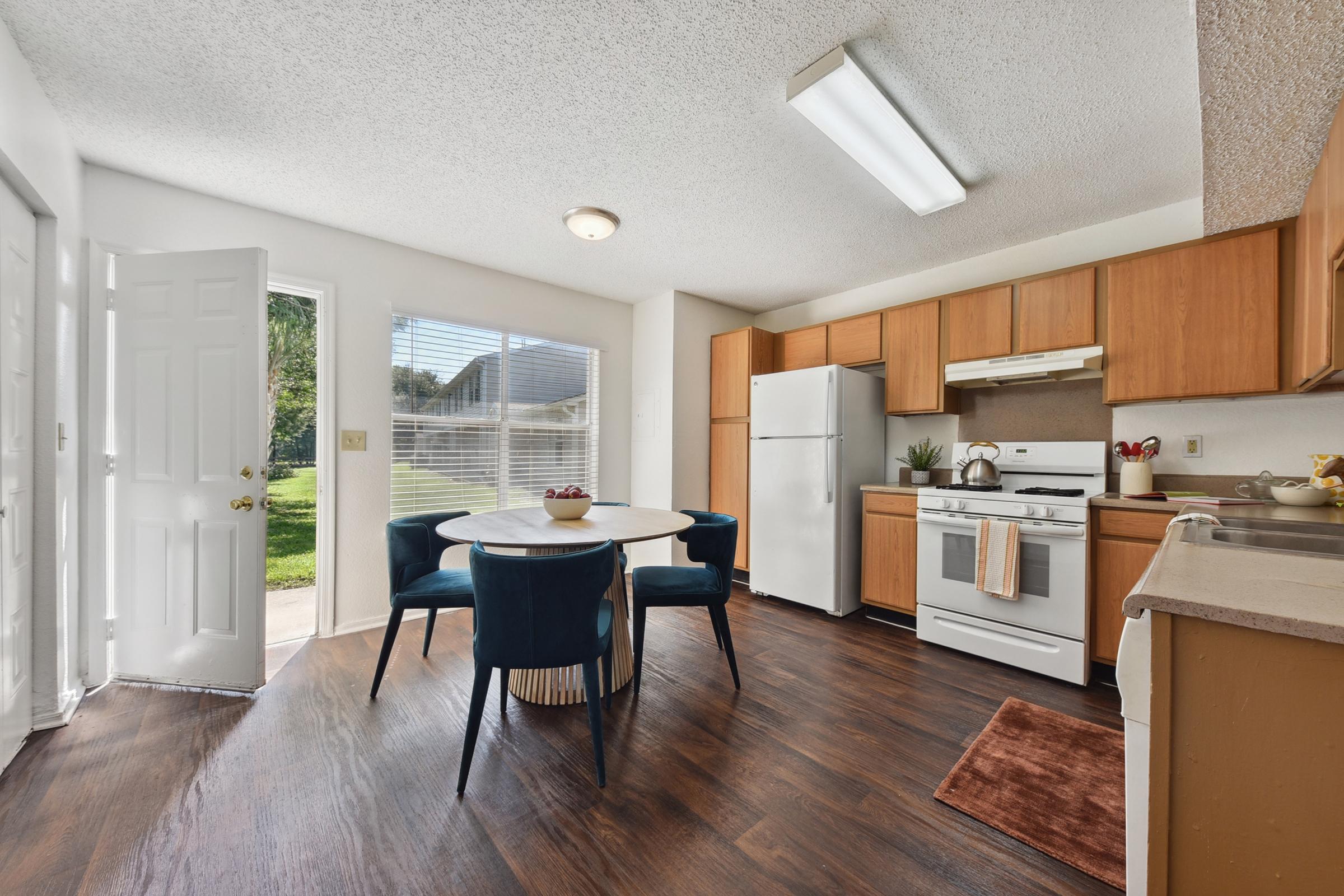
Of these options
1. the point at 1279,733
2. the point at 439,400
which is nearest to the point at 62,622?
the point at 439,400

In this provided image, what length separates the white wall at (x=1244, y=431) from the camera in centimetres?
238

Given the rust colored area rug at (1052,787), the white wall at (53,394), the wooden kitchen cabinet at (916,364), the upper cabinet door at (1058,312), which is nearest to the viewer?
the rust colored area rug at (1052,787)

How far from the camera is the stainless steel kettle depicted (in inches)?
119

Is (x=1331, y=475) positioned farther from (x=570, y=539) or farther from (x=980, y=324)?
(x=570, y=539)

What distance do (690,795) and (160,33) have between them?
3004 mm

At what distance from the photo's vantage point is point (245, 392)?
2.32 meters

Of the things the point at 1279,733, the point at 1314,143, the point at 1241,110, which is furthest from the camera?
the point at 1314,143

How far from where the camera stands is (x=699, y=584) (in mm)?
2344

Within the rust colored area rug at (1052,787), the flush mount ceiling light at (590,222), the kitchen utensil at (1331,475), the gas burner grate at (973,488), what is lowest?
the rust colored area rug at (1052,787)

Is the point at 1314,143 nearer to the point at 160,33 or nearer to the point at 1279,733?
the point at 1279,733

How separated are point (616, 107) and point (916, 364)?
2.51m

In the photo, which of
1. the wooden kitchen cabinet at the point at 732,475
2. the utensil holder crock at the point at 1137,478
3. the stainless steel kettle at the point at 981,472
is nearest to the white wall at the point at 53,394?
the wooden kitchen cabinet at the point at 732,475

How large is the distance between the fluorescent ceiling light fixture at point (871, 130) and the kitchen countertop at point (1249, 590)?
1728 millimetres

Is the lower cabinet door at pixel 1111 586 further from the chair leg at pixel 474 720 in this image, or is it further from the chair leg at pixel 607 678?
the chair leg at pixel 474 720
